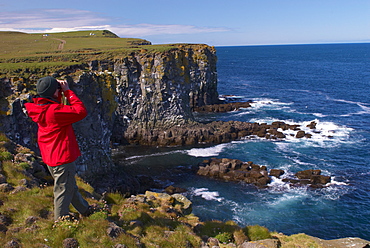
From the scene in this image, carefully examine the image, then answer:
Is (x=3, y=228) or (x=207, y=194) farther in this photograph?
(x=207, y=194)

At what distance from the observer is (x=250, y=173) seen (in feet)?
123

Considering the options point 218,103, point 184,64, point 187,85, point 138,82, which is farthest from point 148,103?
point 218,103

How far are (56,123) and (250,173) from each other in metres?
32.1

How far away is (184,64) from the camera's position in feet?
205

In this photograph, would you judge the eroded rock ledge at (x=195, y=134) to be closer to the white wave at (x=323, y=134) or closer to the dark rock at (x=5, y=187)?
the white wave at (x=323, y=134)

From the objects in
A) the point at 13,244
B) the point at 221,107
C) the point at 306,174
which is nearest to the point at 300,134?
the point at 306,174

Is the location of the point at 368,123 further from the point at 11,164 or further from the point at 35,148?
the point at 11,164

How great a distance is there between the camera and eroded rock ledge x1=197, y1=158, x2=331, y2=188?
35.8 m

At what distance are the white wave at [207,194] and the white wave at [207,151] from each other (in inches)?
447

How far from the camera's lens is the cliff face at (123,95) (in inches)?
1020

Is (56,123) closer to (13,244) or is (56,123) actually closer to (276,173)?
(13,244)

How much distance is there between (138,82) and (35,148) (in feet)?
102

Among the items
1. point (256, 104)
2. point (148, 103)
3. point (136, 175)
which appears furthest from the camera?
point (256, 104)

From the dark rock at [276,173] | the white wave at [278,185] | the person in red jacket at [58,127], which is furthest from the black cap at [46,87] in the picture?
the dark rock at [276,173]
